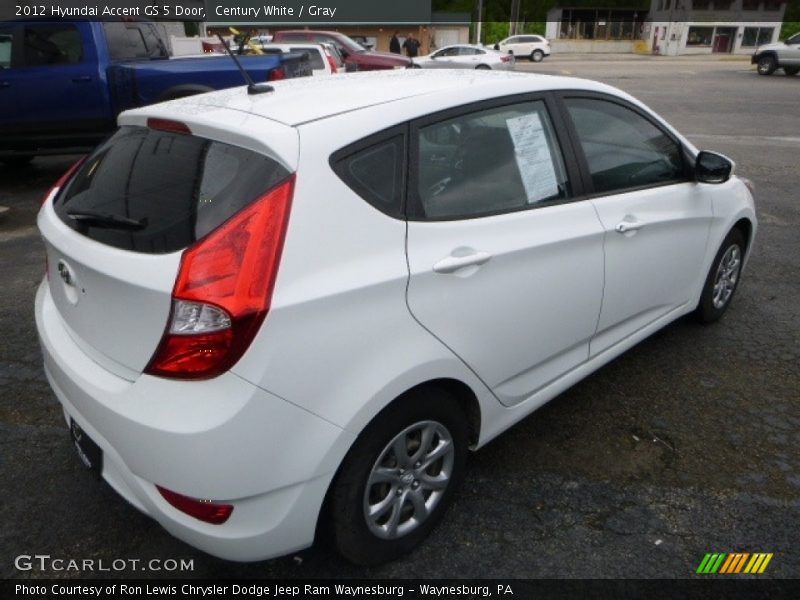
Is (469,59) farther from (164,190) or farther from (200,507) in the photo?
(200,507)

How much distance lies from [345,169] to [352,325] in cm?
49

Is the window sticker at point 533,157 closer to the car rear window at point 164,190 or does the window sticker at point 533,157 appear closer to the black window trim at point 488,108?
the black window trim at point 488,108

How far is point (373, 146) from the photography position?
6.86ft

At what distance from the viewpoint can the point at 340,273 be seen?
189 centimetres

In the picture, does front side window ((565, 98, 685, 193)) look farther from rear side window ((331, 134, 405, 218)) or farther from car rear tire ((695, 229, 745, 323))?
rear side window ((331, 134, 405, 218))

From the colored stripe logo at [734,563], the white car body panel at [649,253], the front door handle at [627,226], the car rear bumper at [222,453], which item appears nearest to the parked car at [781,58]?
the white car body panel at [649,253]

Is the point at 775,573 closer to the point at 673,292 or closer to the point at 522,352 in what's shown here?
the point at 522,352

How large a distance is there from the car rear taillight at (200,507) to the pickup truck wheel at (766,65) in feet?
97.4

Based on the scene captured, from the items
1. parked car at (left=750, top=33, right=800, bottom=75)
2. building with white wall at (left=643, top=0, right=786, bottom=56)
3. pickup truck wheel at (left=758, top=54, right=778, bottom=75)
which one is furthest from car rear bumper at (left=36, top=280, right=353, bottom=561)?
building with white wall at (left=643, top=0, right=786, bottom=56)

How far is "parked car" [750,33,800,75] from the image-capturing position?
2448 centimetres

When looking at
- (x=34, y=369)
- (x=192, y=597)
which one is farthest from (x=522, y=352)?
(x=34, y=369)

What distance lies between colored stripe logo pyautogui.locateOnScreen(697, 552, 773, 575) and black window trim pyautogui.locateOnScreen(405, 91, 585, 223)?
1473 mm

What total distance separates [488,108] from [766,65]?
28558 millimetres

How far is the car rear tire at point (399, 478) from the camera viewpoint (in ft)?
6.70
